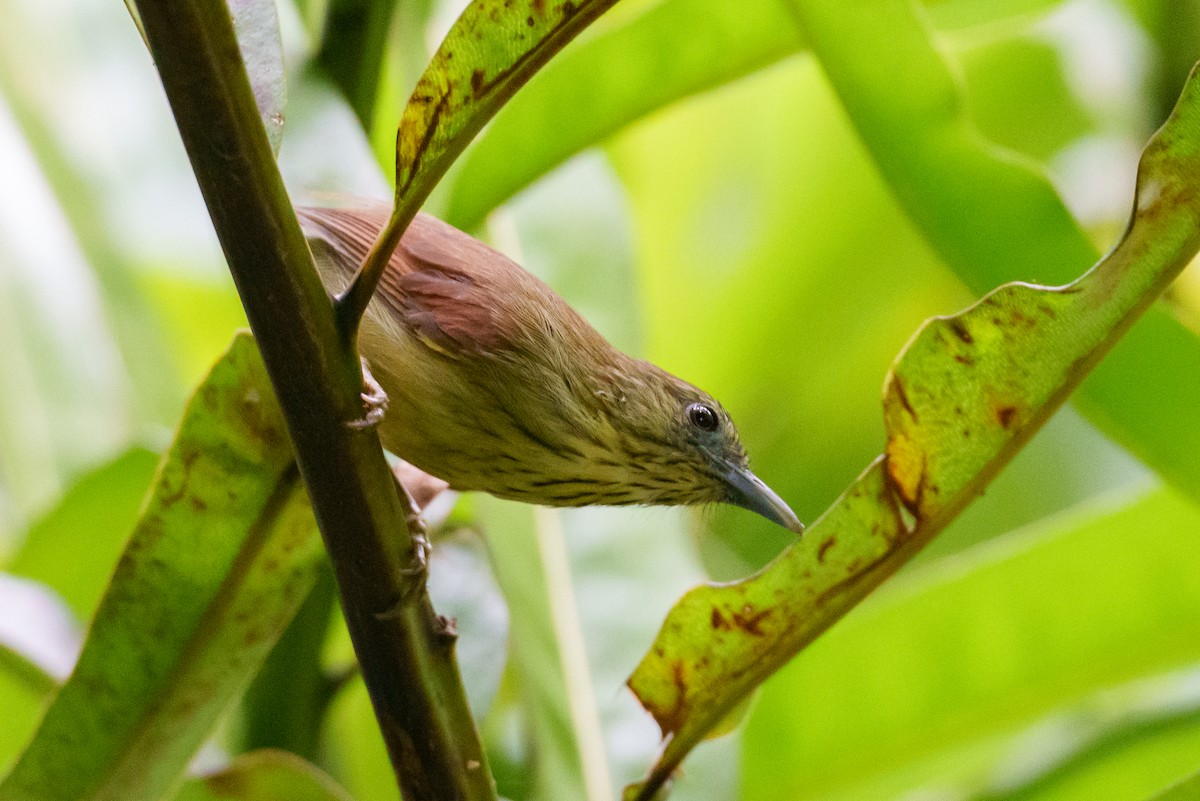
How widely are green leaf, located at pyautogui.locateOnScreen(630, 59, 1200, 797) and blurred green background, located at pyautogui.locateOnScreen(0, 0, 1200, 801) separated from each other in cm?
33

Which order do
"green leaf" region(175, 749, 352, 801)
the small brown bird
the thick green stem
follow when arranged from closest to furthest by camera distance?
the thick green stem
"green leaf" region(175, 749, 352, 801)
the small brown bird

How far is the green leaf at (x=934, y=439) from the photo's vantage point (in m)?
1.00

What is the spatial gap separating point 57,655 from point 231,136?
82cm

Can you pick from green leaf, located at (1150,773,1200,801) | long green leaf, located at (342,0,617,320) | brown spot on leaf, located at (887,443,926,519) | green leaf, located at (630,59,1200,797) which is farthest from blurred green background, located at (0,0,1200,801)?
long green leaf, located at (342,0,617,320)

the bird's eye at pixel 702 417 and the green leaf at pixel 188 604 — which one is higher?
the bird's eye at pixel 702 417

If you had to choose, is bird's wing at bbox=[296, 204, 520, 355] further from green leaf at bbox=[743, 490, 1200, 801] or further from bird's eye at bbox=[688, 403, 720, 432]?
green leaf at bbox=[743, 490, 1200, 801]

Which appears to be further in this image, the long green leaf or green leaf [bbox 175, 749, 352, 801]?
green leaf [bbox 175, 749, 352, 801]

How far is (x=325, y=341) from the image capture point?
860 mm

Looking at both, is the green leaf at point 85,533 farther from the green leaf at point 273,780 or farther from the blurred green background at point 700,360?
the green leaf at point 273,780

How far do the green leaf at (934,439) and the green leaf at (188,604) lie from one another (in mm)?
389

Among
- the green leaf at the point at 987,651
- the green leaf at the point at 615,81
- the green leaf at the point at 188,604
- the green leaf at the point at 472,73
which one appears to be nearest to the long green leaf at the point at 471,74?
the green leaf at the point at 472,73

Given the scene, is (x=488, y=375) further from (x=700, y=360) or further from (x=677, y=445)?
(x=700, y=360)

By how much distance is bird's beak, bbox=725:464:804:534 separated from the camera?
1622mm

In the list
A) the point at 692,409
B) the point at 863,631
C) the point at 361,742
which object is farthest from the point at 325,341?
the point at 361,742
